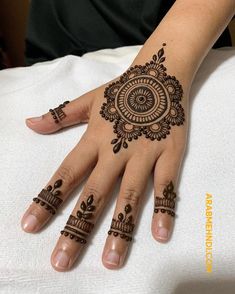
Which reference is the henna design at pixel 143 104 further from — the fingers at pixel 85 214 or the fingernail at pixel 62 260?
the fingernail at pixel 62 260

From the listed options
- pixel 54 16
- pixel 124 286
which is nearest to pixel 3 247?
pixel 124 286

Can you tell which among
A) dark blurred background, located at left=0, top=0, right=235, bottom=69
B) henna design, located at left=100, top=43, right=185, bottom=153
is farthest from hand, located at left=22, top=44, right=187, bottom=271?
dark blurred background, located at left=0, top=0, right=235, bottom=69

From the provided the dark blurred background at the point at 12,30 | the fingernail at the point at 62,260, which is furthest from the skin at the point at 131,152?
A: the dark blurred background at the point at 12,30

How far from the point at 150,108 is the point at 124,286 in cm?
30

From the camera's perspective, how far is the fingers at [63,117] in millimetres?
663

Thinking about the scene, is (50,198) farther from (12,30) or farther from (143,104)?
(12,30)

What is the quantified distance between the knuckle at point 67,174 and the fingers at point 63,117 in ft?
0.29

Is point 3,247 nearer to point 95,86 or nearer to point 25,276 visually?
point 25,276

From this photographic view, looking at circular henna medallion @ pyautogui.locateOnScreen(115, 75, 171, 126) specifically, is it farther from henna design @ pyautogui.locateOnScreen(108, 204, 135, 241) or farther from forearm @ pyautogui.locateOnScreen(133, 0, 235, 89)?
henna design @ pyautogui.locateOnScreen(108, 204, 135, 241)

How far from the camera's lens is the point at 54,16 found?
0.96 metres

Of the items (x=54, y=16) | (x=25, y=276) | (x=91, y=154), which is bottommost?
(x=25, y=276)

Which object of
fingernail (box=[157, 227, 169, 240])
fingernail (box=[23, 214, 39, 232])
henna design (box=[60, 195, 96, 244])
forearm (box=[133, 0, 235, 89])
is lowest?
fingernail (box=[23, 214, 39, 232])

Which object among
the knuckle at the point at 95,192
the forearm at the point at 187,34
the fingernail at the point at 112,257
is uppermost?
the forearm at the point at 187,34

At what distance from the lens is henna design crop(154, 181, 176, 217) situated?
58 cm
